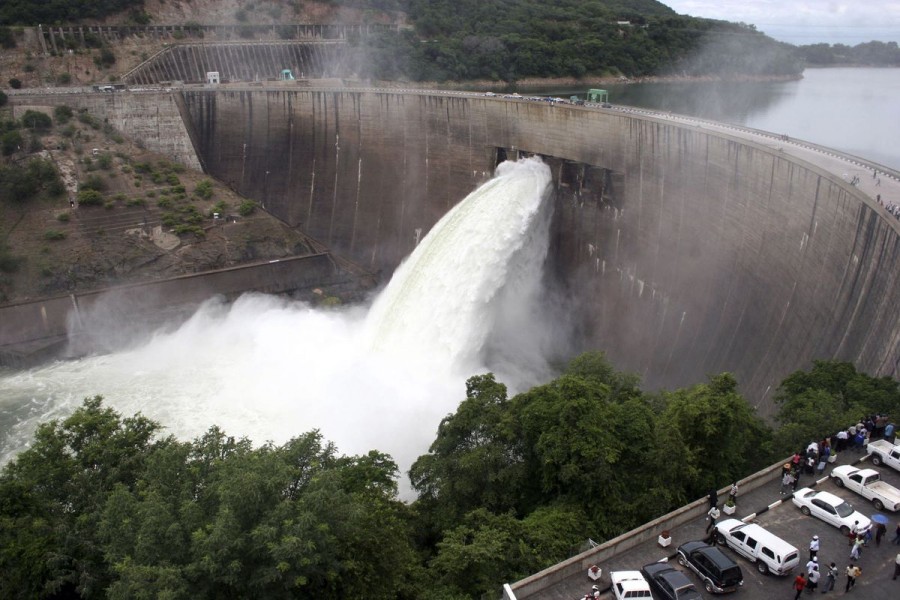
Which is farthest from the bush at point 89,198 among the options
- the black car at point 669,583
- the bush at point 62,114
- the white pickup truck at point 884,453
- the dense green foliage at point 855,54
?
the dense green foliage at point 855,54

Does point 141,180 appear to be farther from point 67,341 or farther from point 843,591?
point 843,591

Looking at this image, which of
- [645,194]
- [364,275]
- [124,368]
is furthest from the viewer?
[364,275]

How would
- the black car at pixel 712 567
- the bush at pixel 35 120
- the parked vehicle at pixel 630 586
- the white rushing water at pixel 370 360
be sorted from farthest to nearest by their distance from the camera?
the bush at pixel 35 120
the white rushing water at pixel 370 360
the black car at pixel 712 567
the parked vehicle at pixel 630 586

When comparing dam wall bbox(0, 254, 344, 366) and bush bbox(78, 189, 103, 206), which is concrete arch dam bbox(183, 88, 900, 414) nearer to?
dam wall bbox(0, 254, 344, 366)

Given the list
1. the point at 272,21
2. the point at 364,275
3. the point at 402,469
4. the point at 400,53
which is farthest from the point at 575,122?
the point at 272,21

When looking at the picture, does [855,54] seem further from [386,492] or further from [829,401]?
[386,492]

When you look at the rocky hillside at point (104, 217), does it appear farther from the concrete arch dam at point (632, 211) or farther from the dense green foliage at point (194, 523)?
the dense green foliage at point (194, 523)

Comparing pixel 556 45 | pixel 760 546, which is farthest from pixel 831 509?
pixel 556 45
